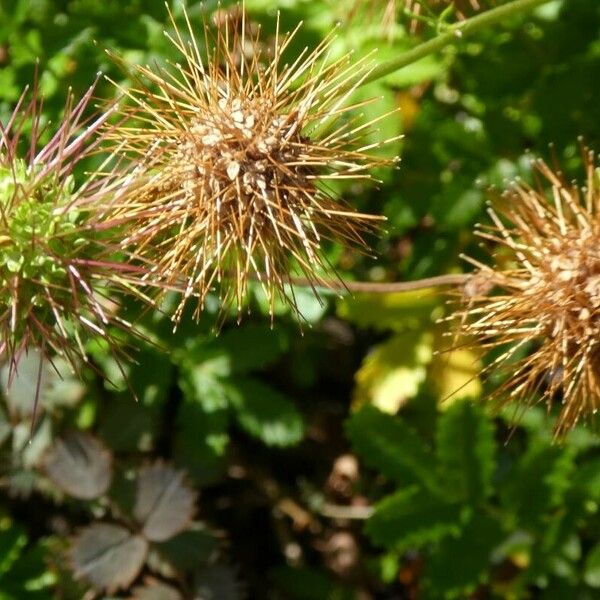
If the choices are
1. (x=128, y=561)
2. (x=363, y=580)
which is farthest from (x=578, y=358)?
(x=363, y=580)

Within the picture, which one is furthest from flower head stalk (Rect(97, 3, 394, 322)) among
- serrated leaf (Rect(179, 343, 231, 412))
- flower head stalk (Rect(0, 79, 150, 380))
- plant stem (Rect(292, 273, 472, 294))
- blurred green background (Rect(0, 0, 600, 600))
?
serrated leaf (Rect(179, 343, 231, 412))

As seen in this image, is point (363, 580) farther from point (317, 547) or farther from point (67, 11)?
point (67, 11)

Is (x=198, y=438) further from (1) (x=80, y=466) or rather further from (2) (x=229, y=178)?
(2) (x=229, y=178)

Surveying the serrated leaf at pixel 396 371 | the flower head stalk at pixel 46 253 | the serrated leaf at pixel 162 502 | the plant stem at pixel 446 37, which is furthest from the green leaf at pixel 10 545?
the plant stem at pixel 446 37

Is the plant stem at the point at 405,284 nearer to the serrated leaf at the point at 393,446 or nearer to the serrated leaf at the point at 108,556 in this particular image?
the serrated leaf at the point at 393,446

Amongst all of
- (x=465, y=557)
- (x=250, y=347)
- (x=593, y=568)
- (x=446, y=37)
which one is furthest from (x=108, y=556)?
(x=446, y=37)

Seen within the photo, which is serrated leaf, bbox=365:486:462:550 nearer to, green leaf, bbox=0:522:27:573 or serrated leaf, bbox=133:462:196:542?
serrated leaf, bbox=133:462:196:542
